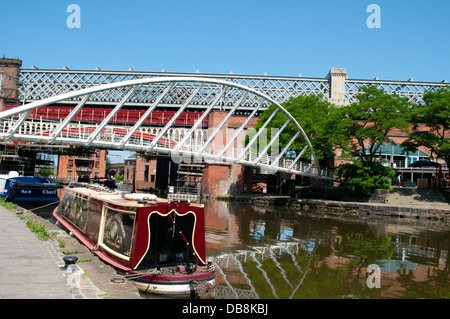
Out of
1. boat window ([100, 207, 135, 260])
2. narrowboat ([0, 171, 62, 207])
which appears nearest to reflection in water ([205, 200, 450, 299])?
boat window ([100, 207, 135, 260])

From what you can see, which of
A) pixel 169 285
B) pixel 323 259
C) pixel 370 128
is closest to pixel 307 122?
pixel 370 128

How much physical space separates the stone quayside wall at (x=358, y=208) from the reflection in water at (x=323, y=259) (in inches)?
256

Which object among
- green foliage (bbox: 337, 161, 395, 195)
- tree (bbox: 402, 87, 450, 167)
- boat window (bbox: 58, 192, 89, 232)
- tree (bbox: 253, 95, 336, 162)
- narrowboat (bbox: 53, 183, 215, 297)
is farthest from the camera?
tree (bbox: 253, 95, 336, 162)

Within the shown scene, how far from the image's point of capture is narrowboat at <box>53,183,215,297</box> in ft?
29.0

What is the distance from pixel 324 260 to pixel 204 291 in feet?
23.6

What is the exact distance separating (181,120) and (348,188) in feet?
95.5

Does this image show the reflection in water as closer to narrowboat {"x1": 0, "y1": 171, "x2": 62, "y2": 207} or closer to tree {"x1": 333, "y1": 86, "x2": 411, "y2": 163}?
tree {"x1": 333, "y1": 86, "x2": 411, "y2": 163}

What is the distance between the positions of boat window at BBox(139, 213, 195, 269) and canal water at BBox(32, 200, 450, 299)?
4.65ft

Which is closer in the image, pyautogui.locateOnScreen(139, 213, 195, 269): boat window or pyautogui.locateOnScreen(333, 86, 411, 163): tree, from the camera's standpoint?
pyautogui.locateOnScreen(139, 213, 195, 269): boat window

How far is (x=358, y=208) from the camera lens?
34.1 meters

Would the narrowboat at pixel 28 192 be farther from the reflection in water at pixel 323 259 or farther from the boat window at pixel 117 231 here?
the boat window at pixel 117 231

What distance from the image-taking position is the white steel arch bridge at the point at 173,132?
20.8 metres

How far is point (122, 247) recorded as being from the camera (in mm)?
9906
